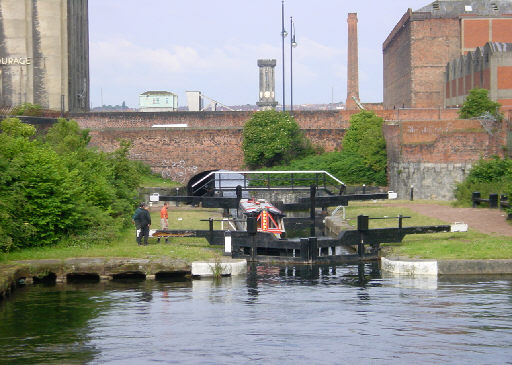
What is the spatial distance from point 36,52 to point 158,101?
1769 inches

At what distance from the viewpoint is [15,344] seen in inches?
649

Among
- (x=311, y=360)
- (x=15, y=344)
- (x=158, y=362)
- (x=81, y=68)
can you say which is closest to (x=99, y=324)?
(x=15, y=344)

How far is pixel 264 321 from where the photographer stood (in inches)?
726

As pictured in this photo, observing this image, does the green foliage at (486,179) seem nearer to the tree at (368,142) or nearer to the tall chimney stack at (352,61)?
the tree at (368,142)

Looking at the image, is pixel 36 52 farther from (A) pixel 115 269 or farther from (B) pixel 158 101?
(A) pixel 115 269

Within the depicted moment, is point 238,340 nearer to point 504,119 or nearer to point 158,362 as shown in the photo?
point 158,362

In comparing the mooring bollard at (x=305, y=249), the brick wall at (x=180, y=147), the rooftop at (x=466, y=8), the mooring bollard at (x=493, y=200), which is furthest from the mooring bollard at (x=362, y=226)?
the rooftop at (x=466, y=8)

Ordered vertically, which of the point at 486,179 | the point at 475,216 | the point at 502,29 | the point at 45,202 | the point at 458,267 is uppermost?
the point at 502,29

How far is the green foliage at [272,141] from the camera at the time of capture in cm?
5744

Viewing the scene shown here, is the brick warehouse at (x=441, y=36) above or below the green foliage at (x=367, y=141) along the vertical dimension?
above

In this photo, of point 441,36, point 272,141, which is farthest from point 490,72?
point 272,141

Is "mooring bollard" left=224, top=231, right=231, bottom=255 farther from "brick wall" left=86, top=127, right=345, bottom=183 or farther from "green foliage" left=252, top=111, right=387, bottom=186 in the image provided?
"brick wall" left=86, top=127, right=345, bottom=183

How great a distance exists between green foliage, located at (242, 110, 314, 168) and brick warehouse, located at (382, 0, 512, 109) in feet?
64.9

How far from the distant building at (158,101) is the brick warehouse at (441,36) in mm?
40058
